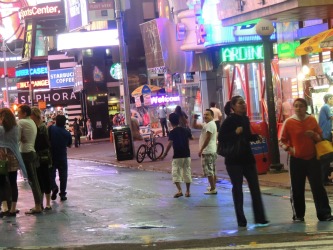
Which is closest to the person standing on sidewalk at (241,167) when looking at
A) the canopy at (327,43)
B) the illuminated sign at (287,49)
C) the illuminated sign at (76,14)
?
the canopy at (327,43)

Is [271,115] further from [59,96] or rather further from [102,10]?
[59,96]

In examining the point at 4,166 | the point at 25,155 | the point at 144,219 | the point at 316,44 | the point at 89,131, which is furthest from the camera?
the point at 89,131

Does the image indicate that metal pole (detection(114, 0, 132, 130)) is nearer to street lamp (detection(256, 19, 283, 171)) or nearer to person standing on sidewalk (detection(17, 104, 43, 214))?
street lamp (detection(256, 19, 283, 171))

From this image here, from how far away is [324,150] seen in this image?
9.14m

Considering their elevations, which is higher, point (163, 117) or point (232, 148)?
point (232, 148)

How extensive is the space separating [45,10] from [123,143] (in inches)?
1282

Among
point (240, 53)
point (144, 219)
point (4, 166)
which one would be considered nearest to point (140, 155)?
point (240, 53)

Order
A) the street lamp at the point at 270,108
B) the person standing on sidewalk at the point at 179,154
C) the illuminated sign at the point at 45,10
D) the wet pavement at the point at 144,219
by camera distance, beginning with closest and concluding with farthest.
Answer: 1. the wet pavement at the point at 144,219
2. the person standing on sidewalk at the point at 179,154
3. the street lamp at the point at 270,108
4. the illuminated sign at the point at 45,10

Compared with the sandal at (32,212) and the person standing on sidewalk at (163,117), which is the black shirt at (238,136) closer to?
the sandal at (32,212)

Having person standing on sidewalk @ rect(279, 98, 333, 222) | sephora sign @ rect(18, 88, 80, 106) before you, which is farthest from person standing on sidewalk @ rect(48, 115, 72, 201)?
sephora sign @ rect(18, 88, 80, 106)

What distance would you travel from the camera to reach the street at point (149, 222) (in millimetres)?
8742

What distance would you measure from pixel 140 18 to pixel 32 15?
1025 cm

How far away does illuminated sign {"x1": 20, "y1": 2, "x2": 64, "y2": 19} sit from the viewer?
5486cm

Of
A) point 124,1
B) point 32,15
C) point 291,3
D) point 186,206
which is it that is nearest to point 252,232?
point 186,206
